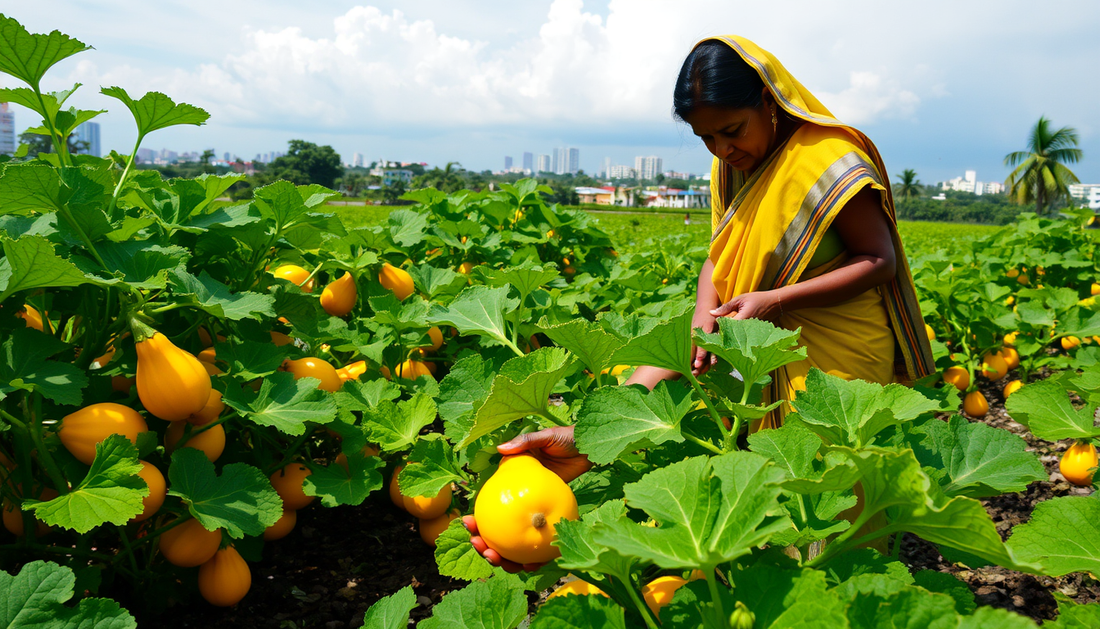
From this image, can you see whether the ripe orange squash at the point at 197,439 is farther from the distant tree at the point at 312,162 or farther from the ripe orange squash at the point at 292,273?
the distant tree at the point at 312,162

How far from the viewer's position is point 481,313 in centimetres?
174

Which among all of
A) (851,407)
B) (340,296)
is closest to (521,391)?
(851,407)

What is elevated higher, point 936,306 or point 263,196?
point 263,196

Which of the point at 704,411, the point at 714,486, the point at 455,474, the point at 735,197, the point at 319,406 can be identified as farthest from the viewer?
the point at 735,197

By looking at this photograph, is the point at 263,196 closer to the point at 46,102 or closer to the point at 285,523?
the point at 46,102

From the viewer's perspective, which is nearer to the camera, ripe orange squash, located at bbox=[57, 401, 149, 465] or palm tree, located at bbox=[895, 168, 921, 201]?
ripe orange squash, located at bbox=[57, 401, 149, 465]

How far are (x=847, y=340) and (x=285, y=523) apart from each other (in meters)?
1.82

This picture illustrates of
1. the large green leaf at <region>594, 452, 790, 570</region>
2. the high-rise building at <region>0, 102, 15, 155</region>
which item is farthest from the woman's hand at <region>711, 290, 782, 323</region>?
the high-rise building at <region>0, 102, 15, 155</region>

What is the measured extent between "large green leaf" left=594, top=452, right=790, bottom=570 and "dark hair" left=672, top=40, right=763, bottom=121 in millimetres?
1290

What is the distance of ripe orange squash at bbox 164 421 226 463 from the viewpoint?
1692mm

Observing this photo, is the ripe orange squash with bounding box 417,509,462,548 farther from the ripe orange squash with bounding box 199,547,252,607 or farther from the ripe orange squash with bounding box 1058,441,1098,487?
the ripe orange squash with bounding box 1058,441,1098,487

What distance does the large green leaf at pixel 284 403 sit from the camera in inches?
63.6

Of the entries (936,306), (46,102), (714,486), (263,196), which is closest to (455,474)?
(714,486)

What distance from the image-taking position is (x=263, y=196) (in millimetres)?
2096
